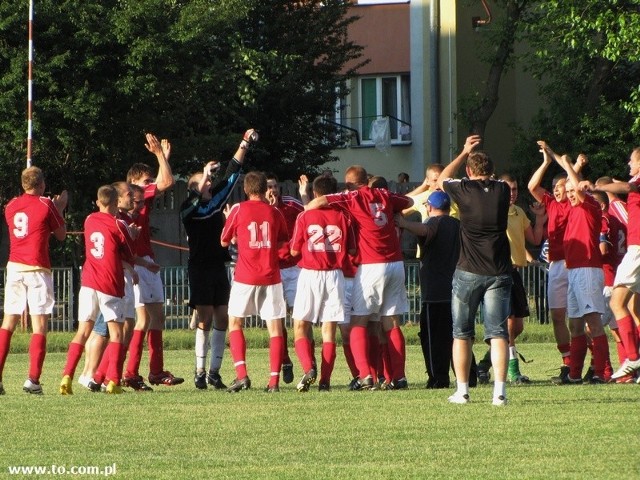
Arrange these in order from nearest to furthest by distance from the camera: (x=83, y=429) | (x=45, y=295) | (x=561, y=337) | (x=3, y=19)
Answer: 1. (x=83, y=429)
2. (x=45, y=295)
3. (x=561, y=337)
4. (x=3, y=19)

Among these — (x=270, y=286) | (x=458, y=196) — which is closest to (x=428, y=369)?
(x=270, y=286)

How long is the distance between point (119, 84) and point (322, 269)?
1652 centimetres

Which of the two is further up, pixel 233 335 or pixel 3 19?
pixel 3 19

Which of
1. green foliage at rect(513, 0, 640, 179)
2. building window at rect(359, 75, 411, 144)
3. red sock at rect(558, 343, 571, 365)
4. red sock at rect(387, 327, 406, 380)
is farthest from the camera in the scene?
building window at rect(359, 75, 411, 144)

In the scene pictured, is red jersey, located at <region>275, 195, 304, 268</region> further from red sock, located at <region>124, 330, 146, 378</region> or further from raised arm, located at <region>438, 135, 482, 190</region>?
raised arm, located at <region>438, 135, 482, 190</region>

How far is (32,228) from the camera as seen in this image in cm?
1466

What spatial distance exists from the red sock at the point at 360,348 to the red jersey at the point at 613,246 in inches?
132

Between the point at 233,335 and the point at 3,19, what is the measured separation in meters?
16.3

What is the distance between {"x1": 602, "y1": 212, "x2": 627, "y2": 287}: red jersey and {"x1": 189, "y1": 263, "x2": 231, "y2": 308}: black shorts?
4420mm

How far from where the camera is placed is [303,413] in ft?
40.2

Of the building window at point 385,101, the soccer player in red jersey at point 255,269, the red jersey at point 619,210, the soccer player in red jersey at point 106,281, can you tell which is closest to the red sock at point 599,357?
the red jersey at point 619,210

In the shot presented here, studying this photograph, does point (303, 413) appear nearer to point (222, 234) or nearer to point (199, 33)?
point (222, 234)

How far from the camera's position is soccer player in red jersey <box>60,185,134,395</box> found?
1449cm

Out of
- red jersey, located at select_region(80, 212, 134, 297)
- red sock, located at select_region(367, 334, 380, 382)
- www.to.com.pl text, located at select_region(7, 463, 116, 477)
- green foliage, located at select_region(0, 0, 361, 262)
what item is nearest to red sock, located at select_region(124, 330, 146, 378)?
red jersey, located at select_region(80, 212, 134, 297)
